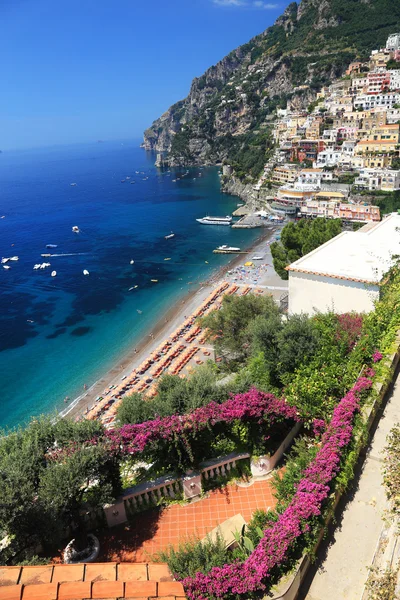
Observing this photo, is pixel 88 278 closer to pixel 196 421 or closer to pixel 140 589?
pixel 196 421

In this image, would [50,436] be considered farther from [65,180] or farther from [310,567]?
[65,180]

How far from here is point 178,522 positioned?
23.3ft

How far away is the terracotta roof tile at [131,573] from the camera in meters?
3.38

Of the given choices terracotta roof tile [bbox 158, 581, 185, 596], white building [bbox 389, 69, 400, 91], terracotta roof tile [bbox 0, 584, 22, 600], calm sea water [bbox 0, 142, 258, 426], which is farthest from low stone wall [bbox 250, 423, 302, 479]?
white building [bbox 389, 69, 400, 91]

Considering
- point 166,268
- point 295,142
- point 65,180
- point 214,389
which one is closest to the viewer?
point 214,389

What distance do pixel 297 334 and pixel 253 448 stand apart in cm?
347

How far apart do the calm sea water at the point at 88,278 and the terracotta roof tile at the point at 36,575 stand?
2103 cm

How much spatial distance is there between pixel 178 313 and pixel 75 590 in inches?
1172

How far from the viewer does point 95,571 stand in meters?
3.29

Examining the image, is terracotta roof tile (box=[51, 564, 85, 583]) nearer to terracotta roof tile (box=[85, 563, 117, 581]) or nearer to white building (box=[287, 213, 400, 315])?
terracotta roof tile (box=[85, 563, 117, 581])

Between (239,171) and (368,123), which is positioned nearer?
(368,123)

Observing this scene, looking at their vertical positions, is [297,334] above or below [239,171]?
below

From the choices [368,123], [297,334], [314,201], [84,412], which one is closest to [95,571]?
[297,334]

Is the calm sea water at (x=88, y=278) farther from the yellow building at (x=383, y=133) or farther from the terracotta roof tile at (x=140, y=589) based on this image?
the yellow building at (x=383, y=133)
